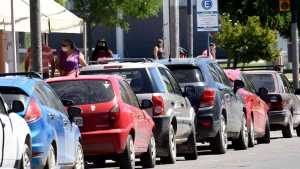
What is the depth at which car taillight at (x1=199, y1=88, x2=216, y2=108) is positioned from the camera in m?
19.7

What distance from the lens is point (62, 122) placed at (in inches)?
550

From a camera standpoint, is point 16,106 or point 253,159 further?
point 253,159

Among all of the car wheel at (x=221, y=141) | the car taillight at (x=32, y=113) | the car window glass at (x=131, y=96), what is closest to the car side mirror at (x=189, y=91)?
the car wheel at (x=221, y=141)

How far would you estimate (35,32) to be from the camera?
803 inches

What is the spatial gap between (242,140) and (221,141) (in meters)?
1.69

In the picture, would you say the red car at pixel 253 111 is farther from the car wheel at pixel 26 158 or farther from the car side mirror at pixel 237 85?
the car wheel at pixel 26 158

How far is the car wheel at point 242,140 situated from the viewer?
22031 millimetres

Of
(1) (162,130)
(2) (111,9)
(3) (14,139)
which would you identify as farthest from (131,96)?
(2) (111,9)

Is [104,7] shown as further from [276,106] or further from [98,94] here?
[98,94]

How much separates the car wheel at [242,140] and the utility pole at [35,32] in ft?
A: 14.1

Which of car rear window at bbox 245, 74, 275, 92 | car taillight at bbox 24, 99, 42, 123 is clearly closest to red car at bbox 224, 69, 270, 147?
car rear window at bbox 245, 74, 275, 92

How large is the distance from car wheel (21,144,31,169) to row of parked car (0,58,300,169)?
0.5 inches

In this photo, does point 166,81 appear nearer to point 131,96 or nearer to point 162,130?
point 162,130

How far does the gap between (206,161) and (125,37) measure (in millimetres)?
65301
